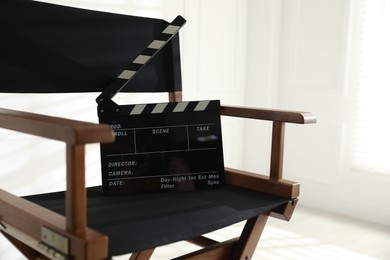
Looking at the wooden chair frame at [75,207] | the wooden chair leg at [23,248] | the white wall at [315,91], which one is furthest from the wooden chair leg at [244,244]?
the white wall at [315,91]

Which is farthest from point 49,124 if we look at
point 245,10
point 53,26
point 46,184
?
point 245,10

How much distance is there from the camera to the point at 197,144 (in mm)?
1305

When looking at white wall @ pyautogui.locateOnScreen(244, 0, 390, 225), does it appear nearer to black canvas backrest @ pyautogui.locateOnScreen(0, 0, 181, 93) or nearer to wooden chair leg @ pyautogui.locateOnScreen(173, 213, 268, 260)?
black canvas backrest @ pyautogui.locateOnScreen(0, 0, 181, 93)

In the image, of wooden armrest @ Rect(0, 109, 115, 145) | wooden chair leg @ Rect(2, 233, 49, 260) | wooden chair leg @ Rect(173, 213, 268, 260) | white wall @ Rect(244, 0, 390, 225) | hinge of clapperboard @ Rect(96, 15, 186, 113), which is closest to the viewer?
wooden armrest @ Rect(0, 109, 115, 145)

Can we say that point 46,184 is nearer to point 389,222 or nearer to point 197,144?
point 197,144

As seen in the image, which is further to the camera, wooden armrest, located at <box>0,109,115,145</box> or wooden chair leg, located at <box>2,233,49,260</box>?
wooden chair leg, located at <box>2,233,49,260</box>

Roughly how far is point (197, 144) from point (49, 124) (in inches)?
23.6

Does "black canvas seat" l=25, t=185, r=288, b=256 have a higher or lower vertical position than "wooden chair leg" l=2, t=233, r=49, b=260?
A: higher

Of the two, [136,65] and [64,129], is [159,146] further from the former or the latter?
[64,129]

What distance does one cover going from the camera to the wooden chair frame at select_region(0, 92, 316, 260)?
2.41 ft

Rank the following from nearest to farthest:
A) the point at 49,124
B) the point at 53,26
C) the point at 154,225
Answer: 1. the point at 49,124
2. the point at 154,225
3. the point at 53,26

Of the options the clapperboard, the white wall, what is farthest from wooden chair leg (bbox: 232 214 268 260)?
the white wall

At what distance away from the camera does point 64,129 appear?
73cm

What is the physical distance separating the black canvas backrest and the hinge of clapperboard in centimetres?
5
